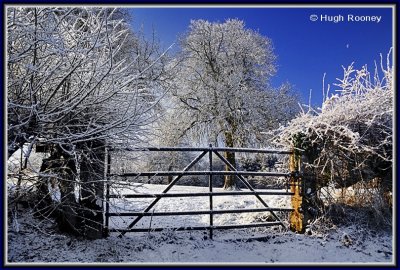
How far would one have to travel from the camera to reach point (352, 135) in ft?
17.0

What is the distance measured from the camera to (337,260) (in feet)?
15.4

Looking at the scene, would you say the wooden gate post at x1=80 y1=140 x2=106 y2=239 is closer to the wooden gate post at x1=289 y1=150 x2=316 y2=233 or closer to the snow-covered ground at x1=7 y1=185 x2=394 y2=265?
the snow-covered ground at x1=7 y1=185 x2=394 y2=265

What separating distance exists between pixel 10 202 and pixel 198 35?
11745 millimetres

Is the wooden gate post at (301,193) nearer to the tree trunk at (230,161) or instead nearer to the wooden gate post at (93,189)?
the wooden gate post at (93,189)

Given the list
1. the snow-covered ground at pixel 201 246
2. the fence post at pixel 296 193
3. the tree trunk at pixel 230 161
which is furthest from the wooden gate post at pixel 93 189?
the tree trunk at pixel 230 161

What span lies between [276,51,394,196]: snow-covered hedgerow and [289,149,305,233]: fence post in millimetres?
213

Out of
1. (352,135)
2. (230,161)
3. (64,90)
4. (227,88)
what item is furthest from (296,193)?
(227,88)

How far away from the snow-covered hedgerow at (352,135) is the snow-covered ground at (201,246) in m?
0.93

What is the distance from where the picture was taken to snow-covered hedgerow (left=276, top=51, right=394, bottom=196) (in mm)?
5383

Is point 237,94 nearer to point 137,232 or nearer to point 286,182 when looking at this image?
point 286,182

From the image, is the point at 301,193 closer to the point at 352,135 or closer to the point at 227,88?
the point at 352,135

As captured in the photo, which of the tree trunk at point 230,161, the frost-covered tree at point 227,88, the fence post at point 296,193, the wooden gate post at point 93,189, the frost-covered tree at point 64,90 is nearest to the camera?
the frost-covered tree at point 64,90

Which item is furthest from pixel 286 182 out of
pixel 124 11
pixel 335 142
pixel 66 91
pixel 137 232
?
pixel 124 11

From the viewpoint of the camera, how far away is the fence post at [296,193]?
5.68 metres
